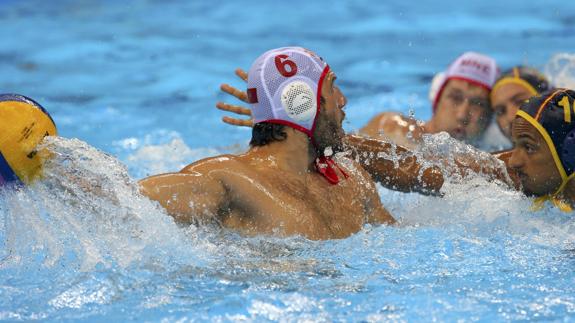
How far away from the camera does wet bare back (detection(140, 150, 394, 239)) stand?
3.11 m

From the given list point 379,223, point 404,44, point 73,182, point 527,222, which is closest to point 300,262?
point 379,223

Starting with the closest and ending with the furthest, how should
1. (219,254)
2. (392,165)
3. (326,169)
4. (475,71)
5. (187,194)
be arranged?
(187,194), (219,254), (326,169), (392,165), (475,71)

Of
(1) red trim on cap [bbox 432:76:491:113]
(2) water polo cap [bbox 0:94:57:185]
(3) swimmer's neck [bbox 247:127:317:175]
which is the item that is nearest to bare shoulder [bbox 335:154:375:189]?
(3) swimmer's neck [bbox 247:127:317:175]

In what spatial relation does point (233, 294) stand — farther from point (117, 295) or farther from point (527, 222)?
point (527, 222)

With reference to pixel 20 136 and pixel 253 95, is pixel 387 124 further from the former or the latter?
pixel 20 136

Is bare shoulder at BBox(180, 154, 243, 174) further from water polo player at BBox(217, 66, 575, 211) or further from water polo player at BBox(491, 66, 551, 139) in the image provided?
water polo player at BBox(491, 66, 551, 139)

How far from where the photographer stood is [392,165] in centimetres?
404

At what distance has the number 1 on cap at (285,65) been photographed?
342 cm

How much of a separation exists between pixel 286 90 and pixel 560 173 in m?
1.26

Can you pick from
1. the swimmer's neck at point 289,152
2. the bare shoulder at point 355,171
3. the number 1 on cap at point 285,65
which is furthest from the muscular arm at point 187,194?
the bare shoulder at point 355,171

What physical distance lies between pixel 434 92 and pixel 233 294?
3.51 metres

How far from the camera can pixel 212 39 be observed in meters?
8.50

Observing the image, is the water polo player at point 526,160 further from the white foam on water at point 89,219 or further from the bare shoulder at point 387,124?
the bare shoulder at point 387,124

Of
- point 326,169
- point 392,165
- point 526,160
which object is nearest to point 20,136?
point 326,169
